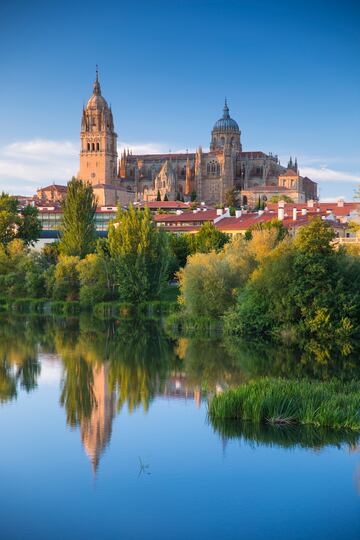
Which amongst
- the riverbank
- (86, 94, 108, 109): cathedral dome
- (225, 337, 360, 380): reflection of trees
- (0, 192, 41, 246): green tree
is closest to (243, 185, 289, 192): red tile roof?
(86, 94, 108, 109): cathedral dome

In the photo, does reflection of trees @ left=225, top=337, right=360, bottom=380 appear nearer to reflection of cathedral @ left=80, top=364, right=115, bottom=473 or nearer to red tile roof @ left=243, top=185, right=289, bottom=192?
reflection of cathedral @ left=80, top=364, right=115, bottom=473

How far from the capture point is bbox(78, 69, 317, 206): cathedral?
99.4 m

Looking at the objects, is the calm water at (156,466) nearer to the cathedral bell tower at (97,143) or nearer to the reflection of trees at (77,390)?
the reflection of trees at (77,390)

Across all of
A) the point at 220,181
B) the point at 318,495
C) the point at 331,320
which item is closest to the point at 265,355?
the point at 331,320

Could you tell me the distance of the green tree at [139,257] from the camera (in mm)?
33344

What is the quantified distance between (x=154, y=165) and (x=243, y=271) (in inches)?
3119

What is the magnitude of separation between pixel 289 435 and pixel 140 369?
772 cm

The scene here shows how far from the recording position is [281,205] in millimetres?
53281

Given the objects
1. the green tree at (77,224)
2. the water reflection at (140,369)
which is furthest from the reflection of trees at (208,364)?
the green tree at (77,224)

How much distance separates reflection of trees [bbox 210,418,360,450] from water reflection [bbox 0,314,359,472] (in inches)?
0.7

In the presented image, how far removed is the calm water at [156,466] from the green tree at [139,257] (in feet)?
46.7

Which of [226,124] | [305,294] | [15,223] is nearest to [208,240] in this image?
[15,223]

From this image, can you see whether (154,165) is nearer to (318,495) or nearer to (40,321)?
→ (40,321)

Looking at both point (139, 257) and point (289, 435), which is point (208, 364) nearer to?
point (289, 435)
